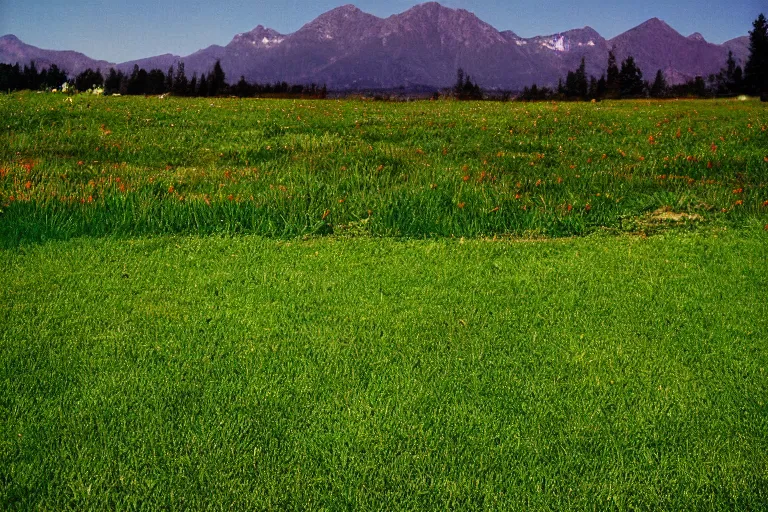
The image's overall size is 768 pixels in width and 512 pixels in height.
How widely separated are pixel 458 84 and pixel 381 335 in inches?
2624

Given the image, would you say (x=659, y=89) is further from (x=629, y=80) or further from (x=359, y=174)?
(x=359, y=174)

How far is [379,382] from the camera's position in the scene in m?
4.38

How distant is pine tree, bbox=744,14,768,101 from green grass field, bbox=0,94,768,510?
61648 millimetres

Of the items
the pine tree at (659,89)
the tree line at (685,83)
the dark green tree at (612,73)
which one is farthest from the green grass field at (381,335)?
the dark green tree at (612,73)

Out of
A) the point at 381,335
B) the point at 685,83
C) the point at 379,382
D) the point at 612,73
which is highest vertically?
the point at 612,73

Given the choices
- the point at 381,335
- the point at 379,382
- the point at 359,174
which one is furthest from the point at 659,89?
the point at 379,382

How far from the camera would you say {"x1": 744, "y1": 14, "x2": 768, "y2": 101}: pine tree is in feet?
201

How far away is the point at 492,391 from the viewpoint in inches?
169

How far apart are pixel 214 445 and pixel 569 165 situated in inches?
374

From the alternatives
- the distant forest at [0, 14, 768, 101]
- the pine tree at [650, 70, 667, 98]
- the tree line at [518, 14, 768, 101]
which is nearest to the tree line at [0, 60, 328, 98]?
the distant forest at [0, 14, 768, 101]

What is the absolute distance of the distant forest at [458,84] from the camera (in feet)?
106

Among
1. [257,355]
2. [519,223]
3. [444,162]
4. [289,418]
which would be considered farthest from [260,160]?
[289,418]

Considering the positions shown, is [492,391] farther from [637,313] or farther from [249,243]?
[249,243]

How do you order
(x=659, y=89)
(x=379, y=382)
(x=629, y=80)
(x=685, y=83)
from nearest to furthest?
1. (x=379, y=382)
2. (x=685, y=83)
3. (x=629, y=80)
4. (x=659, y=89)
